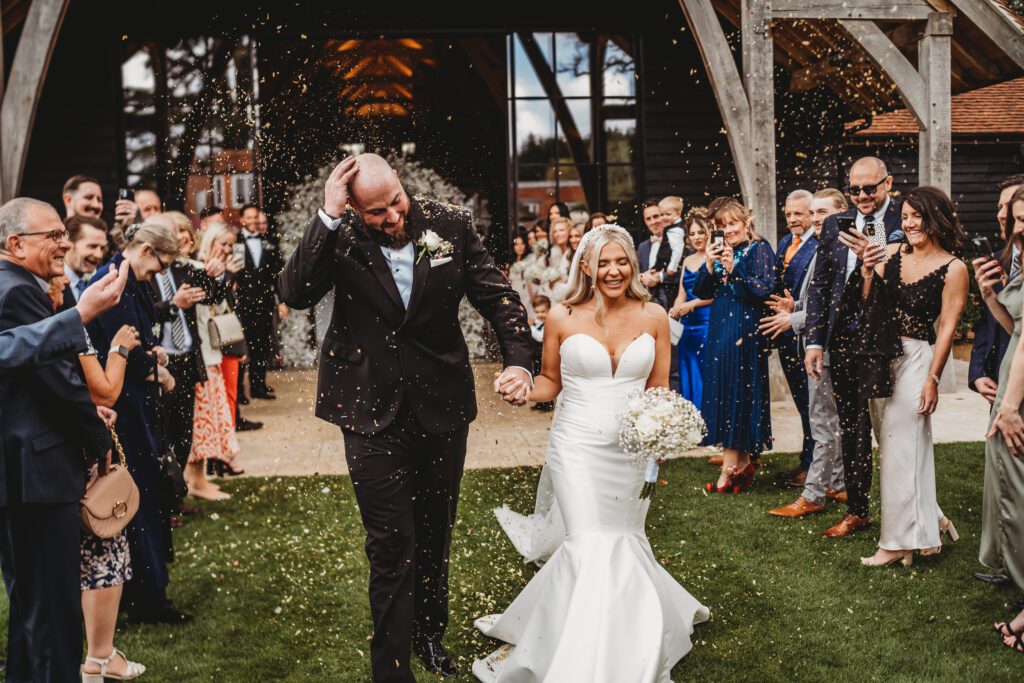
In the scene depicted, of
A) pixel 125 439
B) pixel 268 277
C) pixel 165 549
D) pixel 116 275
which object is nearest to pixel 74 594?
pixel 116 275

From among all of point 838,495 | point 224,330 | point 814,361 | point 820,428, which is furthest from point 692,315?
point 224,330

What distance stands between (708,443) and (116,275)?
16.8 ft

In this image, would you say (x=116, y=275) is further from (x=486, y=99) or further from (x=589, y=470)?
(x=486, y=99)

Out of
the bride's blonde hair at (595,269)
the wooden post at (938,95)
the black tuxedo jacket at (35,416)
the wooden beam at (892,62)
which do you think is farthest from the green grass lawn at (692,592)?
the wooden beam at (892,62)

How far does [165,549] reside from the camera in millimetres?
5316

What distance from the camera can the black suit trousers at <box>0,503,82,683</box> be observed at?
3.38 m

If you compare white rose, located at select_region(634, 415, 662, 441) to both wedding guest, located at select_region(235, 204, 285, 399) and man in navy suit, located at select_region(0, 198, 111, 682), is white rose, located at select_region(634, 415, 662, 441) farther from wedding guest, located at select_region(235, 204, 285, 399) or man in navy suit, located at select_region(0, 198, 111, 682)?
wedding guest, located at select_region(235, 204, 285, 399)

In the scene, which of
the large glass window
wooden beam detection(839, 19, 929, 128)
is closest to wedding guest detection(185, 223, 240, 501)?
wooden beam detection(839, 19, 929, 128)

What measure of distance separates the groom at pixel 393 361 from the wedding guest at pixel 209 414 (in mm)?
3591

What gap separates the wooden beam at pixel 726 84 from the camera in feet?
33.7

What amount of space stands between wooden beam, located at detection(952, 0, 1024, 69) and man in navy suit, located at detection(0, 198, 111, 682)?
33.0 ft

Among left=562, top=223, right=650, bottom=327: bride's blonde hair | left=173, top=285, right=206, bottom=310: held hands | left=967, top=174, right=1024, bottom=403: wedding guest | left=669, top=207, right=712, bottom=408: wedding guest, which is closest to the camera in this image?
left=562, top=223, right=650, bottom=327: bride's blonde hair

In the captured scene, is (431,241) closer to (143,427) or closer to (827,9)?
(143,427)

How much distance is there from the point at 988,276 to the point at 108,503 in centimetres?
418
